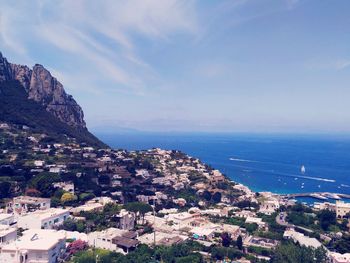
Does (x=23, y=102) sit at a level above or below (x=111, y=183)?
above

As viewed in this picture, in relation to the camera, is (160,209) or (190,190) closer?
(160,209)

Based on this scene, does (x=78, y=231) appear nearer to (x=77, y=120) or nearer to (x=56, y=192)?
(x=56, y=192)

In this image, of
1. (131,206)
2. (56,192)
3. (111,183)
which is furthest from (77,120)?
(131,206)

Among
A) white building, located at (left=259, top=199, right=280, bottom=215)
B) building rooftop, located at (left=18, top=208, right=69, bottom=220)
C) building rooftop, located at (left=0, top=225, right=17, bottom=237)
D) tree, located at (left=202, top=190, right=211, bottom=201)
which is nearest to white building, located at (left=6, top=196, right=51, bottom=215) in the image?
building rooftop, located at (left=18, top=208, right=69, bottom=220)

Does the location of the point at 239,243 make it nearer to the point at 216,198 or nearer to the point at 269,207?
the point at 269,207

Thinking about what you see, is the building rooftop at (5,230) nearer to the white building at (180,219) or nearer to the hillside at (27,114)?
the white building at (180,219)

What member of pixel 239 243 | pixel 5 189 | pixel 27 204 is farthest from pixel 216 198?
pixel 5 189

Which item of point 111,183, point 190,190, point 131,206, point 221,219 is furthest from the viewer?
point 190,190
